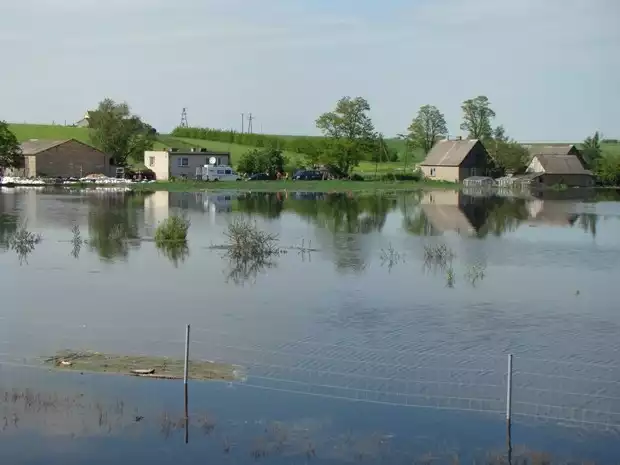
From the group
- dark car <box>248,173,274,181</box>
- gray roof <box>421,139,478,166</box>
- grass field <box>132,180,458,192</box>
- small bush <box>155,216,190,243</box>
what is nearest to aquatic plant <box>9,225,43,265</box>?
small bush <box>155,216,190,243</box>

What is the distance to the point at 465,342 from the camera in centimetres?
1864

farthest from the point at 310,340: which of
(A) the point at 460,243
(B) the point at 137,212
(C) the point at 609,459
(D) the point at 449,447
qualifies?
(B) the point at 137,212

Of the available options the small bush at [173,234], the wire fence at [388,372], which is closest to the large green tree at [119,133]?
the small bush at [173,234]

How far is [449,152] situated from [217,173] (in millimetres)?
23901

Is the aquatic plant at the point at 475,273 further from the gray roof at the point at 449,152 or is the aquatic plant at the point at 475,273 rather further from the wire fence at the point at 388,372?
the gray roof at the point at 449,152

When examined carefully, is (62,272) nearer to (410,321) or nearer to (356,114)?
(410,321)

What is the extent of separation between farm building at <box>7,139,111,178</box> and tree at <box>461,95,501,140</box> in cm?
4310

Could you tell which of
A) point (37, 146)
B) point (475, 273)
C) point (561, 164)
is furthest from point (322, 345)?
point (561, 164)

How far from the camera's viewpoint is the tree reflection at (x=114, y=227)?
32812mm

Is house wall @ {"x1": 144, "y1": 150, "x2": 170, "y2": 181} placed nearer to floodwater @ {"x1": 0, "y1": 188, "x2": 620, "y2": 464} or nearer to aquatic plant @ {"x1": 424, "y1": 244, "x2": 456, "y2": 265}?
floodwater @ {"x1": 0, "y1": 188, "x2": 620, "y2": 464}

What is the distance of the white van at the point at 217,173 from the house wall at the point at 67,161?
9436 mm

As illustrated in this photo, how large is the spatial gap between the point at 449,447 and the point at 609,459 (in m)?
2.03

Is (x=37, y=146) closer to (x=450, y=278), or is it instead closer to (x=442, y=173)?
(x=442, y=173)

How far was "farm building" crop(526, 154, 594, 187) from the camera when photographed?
93688 mm
